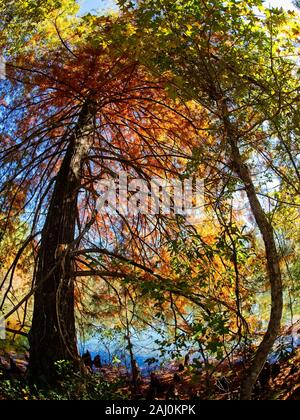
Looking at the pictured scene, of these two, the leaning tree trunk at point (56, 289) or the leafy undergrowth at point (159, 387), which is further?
the leaning tree trunk at point (56, 289)

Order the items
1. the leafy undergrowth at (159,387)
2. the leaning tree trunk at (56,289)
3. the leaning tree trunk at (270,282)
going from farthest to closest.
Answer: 1. the leaning tree trunk at (56,289)
2. the leafy undergrowth at (159,387)
3. the leaning tree trunk at (270,282)

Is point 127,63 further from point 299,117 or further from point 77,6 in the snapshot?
point 299,117

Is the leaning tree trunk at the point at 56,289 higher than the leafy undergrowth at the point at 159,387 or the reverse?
higher

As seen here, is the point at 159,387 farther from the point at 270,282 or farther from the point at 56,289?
the point at 270,282

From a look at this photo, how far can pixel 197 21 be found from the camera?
10.4ft

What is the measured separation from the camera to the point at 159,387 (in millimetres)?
6090

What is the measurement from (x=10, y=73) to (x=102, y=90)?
1184 mm

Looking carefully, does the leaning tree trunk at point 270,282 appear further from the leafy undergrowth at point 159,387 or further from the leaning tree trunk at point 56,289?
the leaning tree trunk at point 56,289

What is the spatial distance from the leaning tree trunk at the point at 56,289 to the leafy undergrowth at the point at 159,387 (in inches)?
9.4

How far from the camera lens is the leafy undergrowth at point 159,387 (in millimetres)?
3379

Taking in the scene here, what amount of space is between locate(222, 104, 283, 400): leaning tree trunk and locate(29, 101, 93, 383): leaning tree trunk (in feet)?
5.44

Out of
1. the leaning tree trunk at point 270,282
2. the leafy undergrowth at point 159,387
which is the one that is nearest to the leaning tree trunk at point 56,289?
the leafy undergrowth at point 159,387

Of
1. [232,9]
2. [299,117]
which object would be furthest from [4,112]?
[299,117]

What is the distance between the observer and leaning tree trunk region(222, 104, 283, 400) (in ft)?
10.0
